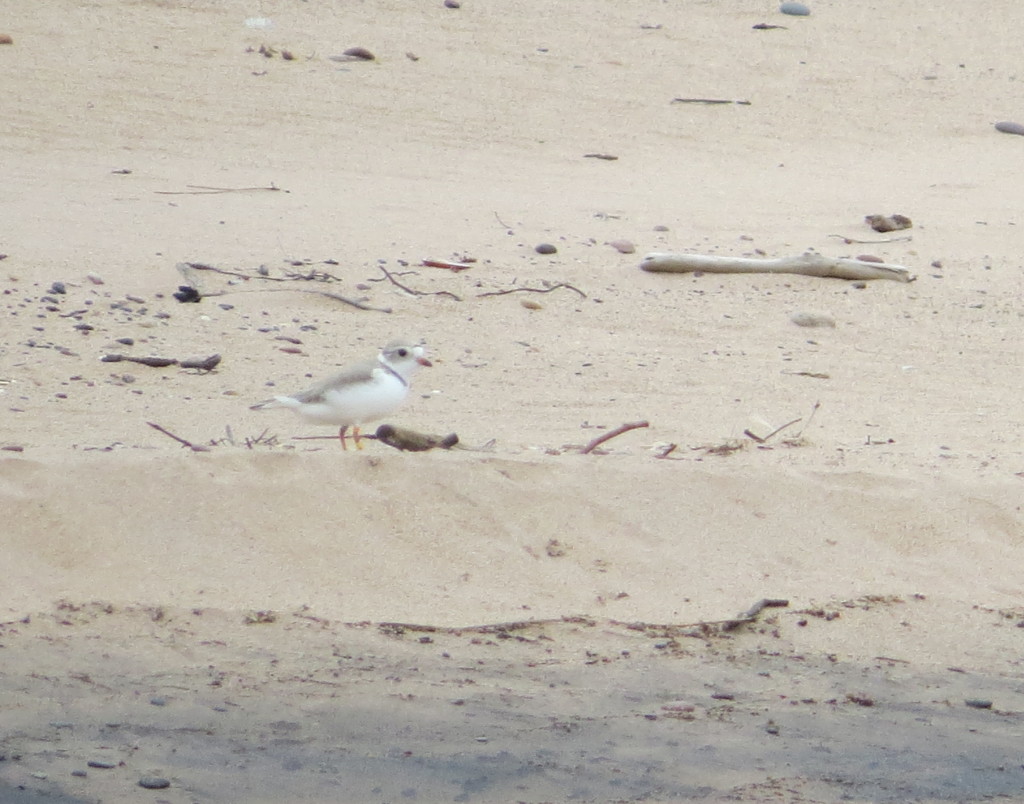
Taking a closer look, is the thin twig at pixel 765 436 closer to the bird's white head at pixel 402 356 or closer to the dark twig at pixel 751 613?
the bird's white head at pixel 402 356

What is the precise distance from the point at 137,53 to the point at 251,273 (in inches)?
248

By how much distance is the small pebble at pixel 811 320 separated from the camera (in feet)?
28.3

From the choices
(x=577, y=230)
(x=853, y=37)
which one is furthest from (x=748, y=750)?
(x=853, y=37)

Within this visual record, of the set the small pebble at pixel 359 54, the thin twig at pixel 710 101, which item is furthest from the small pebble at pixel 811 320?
the small pebble at pixel 359 54

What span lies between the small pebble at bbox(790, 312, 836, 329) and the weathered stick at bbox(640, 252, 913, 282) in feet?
2.28

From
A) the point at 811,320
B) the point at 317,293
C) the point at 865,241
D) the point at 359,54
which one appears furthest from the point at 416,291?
the point at 359,54

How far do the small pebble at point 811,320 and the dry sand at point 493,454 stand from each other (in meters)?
0.07

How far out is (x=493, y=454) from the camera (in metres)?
5.52

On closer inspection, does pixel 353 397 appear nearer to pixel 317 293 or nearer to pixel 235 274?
pixel 317 293

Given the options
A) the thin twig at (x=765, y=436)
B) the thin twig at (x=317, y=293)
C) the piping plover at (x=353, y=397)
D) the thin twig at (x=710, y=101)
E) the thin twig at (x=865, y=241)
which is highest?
the piping plover at (x=353, y=397)

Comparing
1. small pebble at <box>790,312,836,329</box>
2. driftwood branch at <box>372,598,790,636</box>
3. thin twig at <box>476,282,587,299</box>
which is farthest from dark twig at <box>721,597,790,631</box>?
thin twig at <box>476,282,587,299</box>

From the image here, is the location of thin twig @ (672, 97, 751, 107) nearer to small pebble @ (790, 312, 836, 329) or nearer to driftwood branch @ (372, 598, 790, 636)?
small pebble @ (790, 312, 836, 329)

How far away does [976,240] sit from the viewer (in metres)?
10.8

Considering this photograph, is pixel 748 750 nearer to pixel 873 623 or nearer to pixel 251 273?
pixel 873 623
